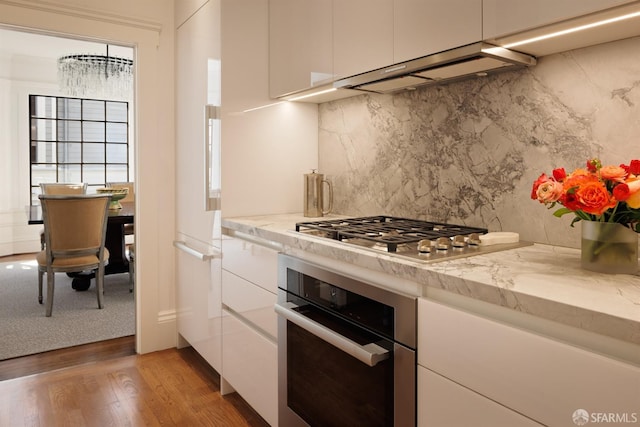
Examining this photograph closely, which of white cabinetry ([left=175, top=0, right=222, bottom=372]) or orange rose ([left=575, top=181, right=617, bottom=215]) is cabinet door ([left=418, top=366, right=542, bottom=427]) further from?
white cabinetry ([left=175, top=0, right=222, bottom=372])

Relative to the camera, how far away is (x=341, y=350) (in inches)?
60.9

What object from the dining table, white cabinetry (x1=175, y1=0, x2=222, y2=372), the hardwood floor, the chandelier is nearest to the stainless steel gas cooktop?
white cabinetry (x1=175, y1=0, x2=222, y2=372)

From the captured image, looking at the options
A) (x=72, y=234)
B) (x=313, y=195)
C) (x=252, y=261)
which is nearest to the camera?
(x=252, y=261)

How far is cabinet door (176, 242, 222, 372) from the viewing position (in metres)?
2.56

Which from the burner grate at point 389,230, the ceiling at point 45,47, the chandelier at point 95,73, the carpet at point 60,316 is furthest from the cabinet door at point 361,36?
the ceiling at point 45,47

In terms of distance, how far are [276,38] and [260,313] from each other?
139 cm

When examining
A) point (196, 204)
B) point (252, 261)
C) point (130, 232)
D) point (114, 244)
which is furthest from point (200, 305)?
point (130, 232)

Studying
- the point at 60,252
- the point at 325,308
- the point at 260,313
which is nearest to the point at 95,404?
the point at 260,313

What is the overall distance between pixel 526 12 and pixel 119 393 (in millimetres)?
2588

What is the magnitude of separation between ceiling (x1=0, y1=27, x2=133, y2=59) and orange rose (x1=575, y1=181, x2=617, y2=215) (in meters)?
5.48

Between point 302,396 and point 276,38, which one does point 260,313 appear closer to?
point 302,396

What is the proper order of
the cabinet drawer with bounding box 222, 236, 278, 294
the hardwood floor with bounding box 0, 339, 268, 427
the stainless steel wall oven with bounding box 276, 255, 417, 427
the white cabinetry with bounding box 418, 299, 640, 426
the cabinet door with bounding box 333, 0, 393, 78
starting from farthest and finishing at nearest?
the hardwood floor with bounding box 0, 339, 268, 427, the cabinet drawer with bounding box 222, 236, 278, 294, the cabinet door with bounding box 333, 0, 393, 78, the stainless steel wall oven with bounding box 276, 255, 417, 427, the white cabinetry with bounding box 418, 299, 640, 426

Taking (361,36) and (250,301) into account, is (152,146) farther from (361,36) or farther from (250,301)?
(361,36)

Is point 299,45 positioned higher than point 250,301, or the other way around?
point 299,45
